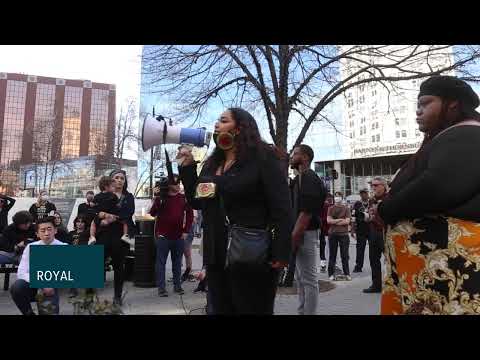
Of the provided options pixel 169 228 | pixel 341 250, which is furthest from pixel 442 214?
pixel 341 250

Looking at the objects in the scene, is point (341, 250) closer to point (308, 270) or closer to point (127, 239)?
point (308, 270)

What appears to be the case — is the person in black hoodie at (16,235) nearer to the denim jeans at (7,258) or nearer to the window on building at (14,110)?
the denim jeans at (7,258)

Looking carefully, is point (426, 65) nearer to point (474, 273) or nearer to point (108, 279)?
point (474, 273)

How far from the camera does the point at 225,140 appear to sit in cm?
251

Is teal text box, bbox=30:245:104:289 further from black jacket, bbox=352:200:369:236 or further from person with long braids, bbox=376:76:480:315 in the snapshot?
black jacket, bbox=352:200:369:236

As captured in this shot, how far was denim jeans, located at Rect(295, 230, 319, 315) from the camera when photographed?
13.3 feet

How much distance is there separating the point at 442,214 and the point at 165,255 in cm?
517

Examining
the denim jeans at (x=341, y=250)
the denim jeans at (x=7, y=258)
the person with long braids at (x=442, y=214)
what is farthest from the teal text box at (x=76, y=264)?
the denim jeans at (x=341, y=250)

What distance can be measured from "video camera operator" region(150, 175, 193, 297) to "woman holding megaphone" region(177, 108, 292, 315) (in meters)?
3.86

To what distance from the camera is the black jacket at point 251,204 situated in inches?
90.2

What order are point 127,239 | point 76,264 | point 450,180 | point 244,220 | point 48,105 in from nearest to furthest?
point 450,180 < point 244,220 < point 76,264 < point 127,239 < point 48,105

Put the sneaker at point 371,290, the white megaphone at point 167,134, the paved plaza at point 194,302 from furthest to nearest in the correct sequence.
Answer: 1. the sneaker at point 371,290
2. the paved plaza at point 194,302
3. the white megaphone at point 167,134

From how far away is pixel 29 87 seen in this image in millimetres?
64875

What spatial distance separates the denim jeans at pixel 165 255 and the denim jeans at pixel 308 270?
272cm
